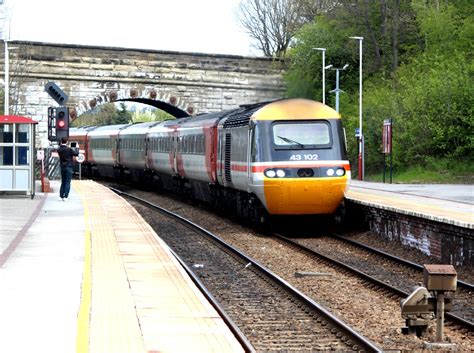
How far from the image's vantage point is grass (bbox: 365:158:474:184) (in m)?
40.2

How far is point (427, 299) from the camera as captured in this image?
10.5 metres

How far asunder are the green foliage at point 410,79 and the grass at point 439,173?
0.36 meters

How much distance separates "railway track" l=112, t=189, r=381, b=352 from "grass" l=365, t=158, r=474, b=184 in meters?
21.9

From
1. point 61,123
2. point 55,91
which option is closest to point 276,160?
point 61,123

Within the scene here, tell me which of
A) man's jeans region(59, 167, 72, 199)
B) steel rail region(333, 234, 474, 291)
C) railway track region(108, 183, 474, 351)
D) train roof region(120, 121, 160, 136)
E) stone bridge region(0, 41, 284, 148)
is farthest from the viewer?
stone bridge region(0, 41, 284, 148)

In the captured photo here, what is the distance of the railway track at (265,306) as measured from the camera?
1022 cm

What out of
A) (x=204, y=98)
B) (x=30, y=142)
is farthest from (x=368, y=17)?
(x=30, y=142)

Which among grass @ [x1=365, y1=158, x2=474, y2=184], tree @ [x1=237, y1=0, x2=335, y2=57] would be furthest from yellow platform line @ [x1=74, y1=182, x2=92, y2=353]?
tree @ [x1=237, y1=0, x2=335, y2=57]

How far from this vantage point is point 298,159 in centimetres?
2106

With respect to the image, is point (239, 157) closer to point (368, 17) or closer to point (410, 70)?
point (410, 70)

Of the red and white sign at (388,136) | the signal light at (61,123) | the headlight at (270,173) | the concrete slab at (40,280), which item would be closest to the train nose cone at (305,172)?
the headlight at (270,173)

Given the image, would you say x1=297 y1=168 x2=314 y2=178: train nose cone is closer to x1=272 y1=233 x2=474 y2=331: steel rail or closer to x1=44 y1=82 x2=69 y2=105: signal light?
x1=272 y1=233 x2=474 y2=331: steel rail

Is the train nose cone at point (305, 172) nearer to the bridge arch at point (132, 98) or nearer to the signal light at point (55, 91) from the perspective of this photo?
the signal light at point (55, 91)

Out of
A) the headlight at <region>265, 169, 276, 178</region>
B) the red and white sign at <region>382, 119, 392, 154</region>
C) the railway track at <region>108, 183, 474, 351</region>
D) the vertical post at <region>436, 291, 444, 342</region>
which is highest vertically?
the red and white sign at <region>382, 119, 392, 154</region>
